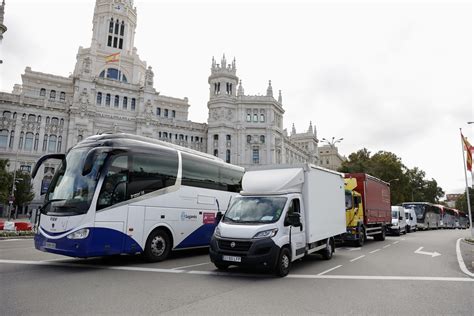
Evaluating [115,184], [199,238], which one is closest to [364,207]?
[199,238]

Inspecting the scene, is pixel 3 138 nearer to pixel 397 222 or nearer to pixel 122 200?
pixel 122 200

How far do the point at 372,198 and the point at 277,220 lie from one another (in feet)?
43.5

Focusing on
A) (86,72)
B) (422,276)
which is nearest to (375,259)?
(422,276)

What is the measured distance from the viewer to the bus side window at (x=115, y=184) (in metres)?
9.50

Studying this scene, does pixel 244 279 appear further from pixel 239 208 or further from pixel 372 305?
pixel 372 305

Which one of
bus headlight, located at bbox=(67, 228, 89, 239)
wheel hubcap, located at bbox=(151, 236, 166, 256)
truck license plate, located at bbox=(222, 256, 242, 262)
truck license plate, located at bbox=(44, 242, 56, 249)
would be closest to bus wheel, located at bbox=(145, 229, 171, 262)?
wheel hubcap, located at bbox=(151, 236, 166, 256)

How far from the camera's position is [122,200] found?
1004 cm

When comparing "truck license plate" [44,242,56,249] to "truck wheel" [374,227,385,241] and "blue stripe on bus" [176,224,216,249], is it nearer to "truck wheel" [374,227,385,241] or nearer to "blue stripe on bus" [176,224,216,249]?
"blue stripe on bus" [176,224,216,249]

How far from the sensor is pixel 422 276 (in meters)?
9.23

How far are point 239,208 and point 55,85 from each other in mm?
65727

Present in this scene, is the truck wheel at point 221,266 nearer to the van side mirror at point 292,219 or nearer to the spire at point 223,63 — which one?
the van side mirror at point 292,219

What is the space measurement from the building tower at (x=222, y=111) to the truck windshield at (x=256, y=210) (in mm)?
55310

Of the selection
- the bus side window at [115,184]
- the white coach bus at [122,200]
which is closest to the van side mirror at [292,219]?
the white coach bus at [122,200]

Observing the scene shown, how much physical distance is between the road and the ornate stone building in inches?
1854
